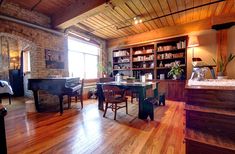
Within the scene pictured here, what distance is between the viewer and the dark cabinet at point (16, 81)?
5.86 metres

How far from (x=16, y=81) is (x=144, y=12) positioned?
608cm

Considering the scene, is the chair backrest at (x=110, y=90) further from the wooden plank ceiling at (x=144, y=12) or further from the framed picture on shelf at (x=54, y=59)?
the framed picture on shelf at (x=54, y=59)

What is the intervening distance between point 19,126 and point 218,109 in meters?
3.32

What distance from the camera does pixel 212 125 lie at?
56.7 inches

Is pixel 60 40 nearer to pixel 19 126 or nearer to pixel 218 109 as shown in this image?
pixel 19 126

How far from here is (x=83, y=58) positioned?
18.5 ft

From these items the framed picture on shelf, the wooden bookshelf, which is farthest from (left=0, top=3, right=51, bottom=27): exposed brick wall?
the wooden bookshelf

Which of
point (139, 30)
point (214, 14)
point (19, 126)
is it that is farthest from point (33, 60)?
point (214, 14)

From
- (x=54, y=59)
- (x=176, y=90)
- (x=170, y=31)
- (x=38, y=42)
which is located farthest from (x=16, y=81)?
(x=170, y=31)

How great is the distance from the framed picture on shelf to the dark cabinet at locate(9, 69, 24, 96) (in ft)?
9.86

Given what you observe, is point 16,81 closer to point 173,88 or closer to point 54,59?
point 54,59

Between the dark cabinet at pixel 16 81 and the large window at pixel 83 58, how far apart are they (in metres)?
2.80

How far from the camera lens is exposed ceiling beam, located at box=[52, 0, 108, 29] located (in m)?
2.93

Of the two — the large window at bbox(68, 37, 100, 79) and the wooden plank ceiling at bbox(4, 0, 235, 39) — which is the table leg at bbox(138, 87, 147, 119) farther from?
the large window at bbox(68, 37, 100, 79)
